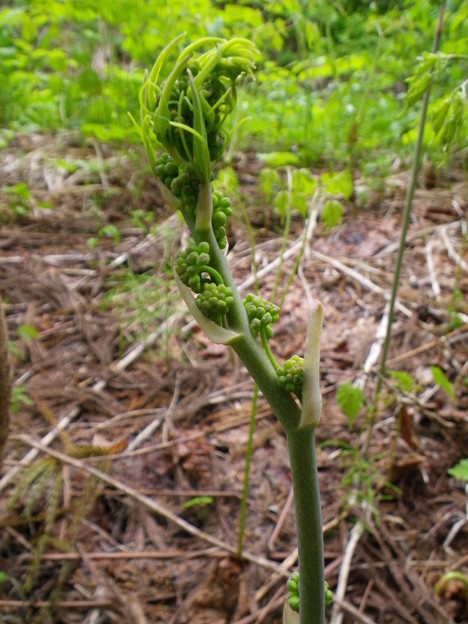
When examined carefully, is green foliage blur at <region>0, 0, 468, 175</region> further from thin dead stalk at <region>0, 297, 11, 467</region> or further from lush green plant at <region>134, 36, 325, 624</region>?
lush green plant at <region>134, 36, 325, 624</region>

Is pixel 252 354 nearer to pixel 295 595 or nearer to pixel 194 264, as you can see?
pixel 194 264

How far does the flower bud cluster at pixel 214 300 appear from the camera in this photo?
47 cm

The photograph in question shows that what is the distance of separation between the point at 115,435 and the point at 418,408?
3.23 ft

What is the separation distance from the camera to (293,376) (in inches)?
19.1

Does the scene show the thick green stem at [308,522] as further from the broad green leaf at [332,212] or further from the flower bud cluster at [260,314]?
the broad green leaf at [332,212]

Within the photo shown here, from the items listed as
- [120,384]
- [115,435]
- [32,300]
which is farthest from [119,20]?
[115,435]

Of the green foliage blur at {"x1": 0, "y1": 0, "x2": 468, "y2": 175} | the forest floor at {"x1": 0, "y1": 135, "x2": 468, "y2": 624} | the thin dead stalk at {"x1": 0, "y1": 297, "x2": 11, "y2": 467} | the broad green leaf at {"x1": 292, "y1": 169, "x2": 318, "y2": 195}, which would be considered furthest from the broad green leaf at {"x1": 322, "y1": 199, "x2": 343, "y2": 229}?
the green foliage blur at {"x1": 0, "y1": 0, "x2": 468, "y2": 175}

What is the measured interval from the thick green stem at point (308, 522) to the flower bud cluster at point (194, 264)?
0.55 ft

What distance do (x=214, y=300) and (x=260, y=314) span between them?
0.06 metres

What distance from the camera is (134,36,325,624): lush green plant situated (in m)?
0.47

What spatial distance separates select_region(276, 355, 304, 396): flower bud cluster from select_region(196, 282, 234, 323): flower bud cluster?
8 cm

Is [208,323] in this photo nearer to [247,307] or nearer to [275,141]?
[247,307]

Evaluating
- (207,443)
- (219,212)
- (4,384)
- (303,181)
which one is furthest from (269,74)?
(219,212)

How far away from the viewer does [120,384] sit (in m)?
1.89
